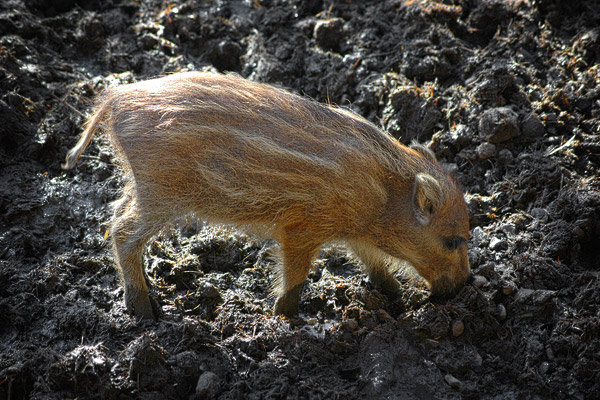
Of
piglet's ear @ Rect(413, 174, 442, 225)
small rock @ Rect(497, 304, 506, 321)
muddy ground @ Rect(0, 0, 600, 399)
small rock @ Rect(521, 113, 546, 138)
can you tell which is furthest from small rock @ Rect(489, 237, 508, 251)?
small rock @ Rect(521, 113, 546, 138)

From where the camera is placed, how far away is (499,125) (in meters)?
4.03

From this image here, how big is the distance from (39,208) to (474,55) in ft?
12.6

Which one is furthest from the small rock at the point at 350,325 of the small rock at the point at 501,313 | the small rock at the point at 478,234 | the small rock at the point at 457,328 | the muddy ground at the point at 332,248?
the small rock at the point at 478,234

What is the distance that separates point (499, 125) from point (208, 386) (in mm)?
2845

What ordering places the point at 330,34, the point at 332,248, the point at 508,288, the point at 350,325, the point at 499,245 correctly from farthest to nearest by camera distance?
the point at 330,34 < the point at 332,248 < the point at 499,245 < the point at 508,288 < the point at 350,325

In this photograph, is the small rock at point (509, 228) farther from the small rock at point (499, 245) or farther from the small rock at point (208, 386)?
the small rock at point (208, 386)

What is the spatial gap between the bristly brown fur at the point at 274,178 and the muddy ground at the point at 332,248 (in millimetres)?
321

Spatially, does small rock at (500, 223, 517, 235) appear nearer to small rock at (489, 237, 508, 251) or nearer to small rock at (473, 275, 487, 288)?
small rock at (489, 237, 508, 251)

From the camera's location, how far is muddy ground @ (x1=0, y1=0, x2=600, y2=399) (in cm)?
293

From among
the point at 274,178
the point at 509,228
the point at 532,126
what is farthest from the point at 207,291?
the point at 532,126

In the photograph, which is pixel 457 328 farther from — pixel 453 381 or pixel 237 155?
pixel 237 155

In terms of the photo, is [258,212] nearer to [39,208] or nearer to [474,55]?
[39,208]

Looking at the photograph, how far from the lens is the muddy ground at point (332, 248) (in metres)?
2.93

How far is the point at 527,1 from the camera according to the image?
4824 mm
